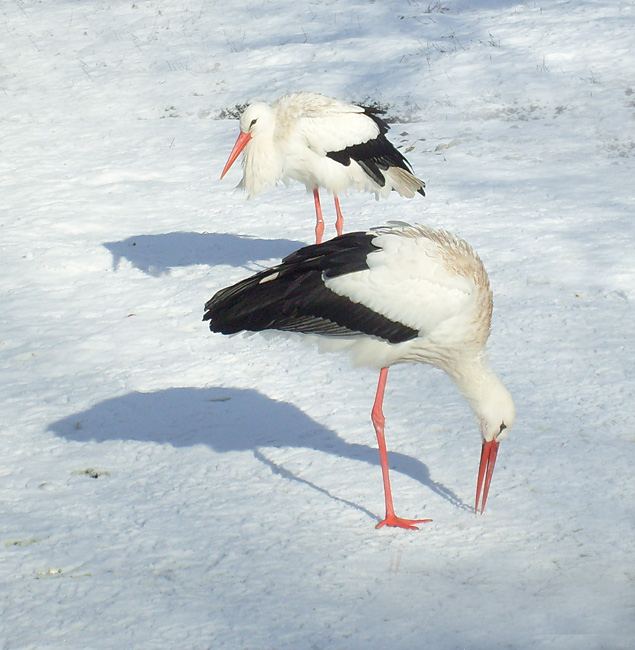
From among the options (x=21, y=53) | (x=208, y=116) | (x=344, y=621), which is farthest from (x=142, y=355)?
(x=21, y=53)

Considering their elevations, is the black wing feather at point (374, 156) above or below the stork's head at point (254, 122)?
below

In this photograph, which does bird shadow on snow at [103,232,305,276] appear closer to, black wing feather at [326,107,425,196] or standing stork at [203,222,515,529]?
black wing feather at [326,107,425,196]

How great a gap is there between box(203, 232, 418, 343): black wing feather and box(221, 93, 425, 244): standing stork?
8.45 feet

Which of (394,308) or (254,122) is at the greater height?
(254,122)

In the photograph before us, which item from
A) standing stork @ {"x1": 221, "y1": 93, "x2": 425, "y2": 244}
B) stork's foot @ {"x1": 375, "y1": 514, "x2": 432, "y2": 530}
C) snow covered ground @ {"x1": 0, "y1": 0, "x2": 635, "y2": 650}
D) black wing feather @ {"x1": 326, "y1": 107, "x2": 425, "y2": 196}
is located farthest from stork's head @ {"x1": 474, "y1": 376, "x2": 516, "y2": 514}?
black wing feather @ {"x1": 326, "y1": 107, "x2": 425, "y2": 196}

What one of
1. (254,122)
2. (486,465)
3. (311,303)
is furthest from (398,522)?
(254,122)

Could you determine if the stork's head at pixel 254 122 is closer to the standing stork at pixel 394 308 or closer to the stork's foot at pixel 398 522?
the standing stork at pixel 394 308

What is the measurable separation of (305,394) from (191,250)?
255 cm

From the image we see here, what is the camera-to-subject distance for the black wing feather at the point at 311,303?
12.8 ft

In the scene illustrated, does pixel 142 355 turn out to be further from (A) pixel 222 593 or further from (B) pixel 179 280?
(A) pixel 222 593

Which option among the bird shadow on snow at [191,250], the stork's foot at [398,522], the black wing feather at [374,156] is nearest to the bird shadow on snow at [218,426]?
the stork's foot at [398,522]

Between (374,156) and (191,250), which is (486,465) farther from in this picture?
(191,250)

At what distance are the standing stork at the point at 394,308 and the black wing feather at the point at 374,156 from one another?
272 cm

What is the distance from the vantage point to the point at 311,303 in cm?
394
